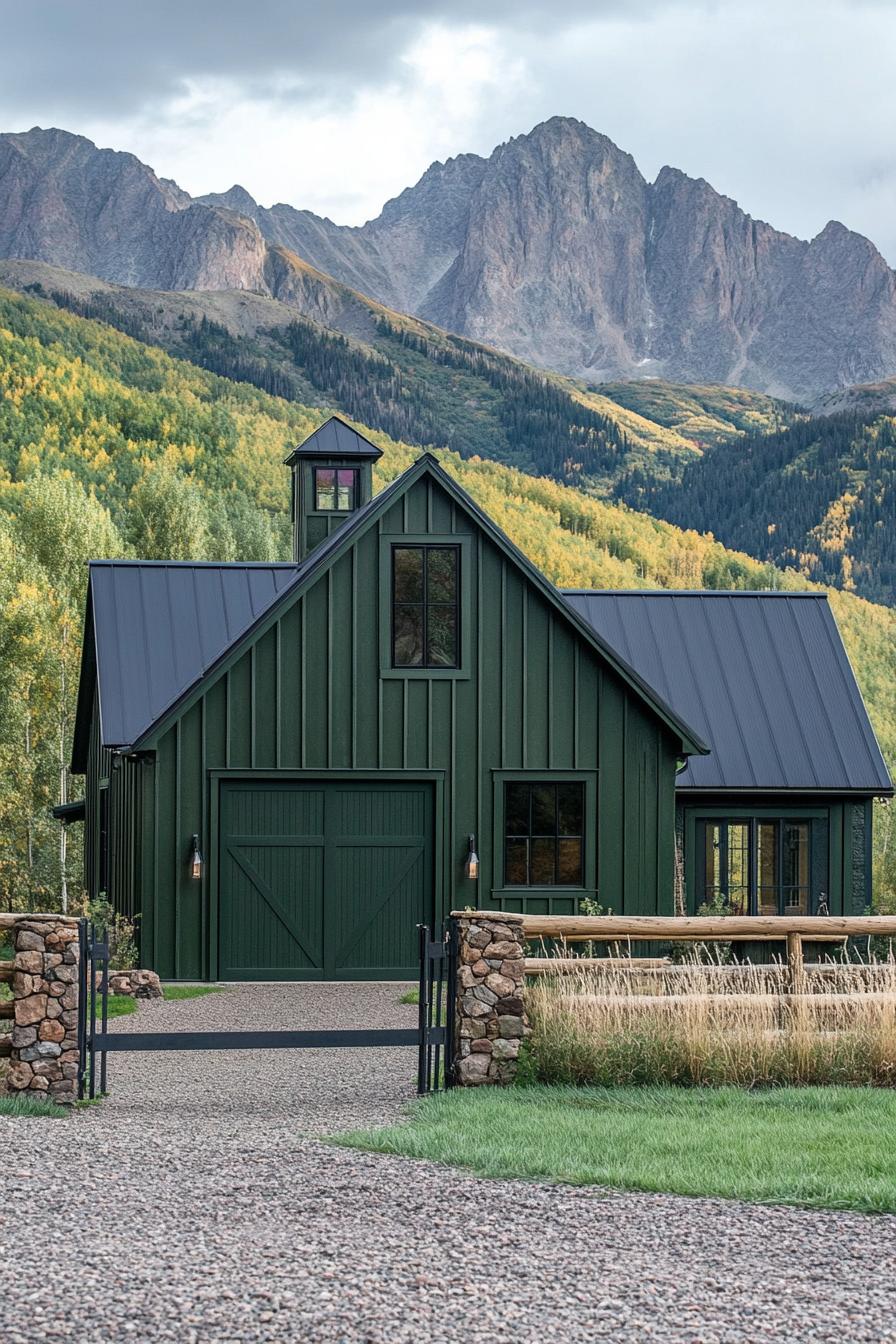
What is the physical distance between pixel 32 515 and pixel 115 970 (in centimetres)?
2523

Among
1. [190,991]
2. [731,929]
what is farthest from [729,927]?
[190,991]

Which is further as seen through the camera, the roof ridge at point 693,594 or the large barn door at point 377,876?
the roof ridge at point 693,594

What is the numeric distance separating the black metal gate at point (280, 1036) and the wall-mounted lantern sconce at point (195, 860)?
7557mm

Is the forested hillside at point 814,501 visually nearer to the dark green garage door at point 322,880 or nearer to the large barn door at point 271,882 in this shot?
the dark green garage door at point 322,880

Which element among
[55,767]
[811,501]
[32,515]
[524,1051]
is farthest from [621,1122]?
[811,501]

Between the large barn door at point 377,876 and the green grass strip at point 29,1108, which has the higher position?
the large barn door at point 377,876

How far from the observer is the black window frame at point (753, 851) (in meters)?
22.2

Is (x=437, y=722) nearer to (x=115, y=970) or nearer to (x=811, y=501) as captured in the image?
(x=115, y=970)

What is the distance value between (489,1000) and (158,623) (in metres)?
13.5

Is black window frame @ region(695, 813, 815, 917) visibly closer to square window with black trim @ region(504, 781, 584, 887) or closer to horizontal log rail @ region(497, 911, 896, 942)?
square window with black trim @ region(504, 781, 584, 887)

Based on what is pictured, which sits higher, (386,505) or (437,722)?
(386,505)

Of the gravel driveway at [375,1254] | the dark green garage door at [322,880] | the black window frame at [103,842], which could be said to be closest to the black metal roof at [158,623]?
the black window frame at [103,842]

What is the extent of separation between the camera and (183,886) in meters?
19.8

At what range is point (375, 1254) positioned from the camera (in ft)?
22.7
